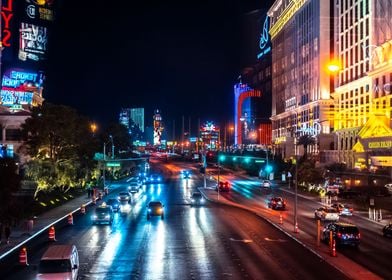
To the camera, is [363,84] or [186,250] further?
[363,84]

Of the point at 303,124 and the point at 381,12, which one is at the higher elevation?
the point at 381,12

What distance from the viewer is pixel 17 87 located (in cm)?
13000

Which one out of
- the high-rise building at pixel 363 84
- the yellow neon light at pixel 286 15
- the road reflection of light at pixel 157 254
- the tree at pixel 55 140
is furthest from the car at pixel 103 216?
the yellow neon light at pixel 286 15

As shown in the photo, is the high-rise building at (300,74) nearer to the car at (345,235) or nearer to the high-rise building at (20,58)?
the high-rise building at (20,58)

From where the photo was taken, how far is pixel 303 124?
5468 inches

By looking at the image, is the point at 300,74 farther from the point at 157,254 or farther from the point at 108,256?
the point at 108,256

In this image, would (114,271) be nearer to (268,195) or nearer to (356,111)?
(268,195)

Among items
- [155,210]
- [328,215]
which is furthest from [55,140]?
[328,215]

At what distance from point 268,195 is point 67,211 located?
32.5 m

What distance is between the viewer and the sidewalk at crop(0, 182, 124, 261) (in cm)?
3557

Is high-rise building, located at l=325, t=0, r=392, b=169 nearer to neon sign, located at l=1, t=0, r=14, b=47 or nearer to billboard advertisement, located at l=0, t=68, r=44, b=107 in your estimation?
billboard advertisement, located at l=0, t=68, r=44, b=107

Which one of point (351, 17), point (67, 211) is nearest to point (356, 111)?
point (351, 17)

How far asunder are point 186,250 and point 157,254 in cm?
203

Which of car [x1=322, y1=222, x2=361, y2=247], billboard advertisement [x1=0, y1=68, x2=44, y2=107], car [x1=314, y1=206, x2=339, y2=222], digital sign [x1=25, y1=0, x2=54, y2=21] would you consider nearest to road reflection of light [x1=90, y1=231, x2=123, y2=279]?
car [x1=322, y1=222, x2=361, y2=247]
